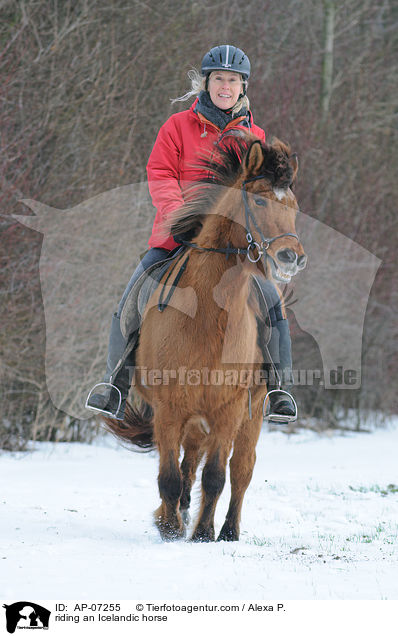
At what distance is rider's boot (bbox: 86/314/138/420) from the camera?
5680 millimetres

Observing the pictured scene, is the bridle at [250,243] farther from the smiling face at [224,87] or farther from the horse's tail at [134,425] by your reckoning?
the horse's tail at [134,425]

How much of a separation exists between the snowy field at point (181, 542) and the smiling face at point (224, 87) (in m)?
3.01

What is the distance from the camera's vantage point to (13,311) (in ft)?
31.2

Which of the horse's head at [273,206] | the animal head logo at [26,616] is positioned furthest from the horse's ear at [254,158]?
the animal head logo at [26,616]

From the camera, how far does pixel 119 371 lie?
→ 224 inches

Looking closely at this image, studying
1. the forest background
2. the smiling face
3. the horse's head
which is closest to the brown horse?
the horse's head

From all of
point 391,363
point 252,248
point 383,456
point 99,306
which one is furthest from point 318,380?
point 252,248

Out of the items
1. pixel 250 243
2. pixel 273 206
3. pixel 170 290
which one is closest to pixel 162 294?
pixel 170 290

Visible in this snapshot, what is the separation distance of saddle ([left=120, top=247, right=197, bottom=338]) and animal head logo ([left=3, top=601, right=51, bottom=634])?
2061mm

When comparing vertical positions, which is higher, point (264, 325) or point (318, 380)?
point (264, 325)

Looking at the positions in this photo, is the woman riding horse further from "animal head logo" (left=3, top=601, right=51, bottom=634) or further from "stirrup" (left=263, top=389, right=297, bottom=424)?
"animal head logo" (left=3, top=601, right=51, bottom=634)

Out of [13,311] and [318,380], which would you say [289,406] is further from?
[318,380]

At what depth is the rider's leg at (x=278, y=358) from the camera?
18.3 feet

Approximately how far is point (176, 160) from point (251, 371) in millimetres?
1631
